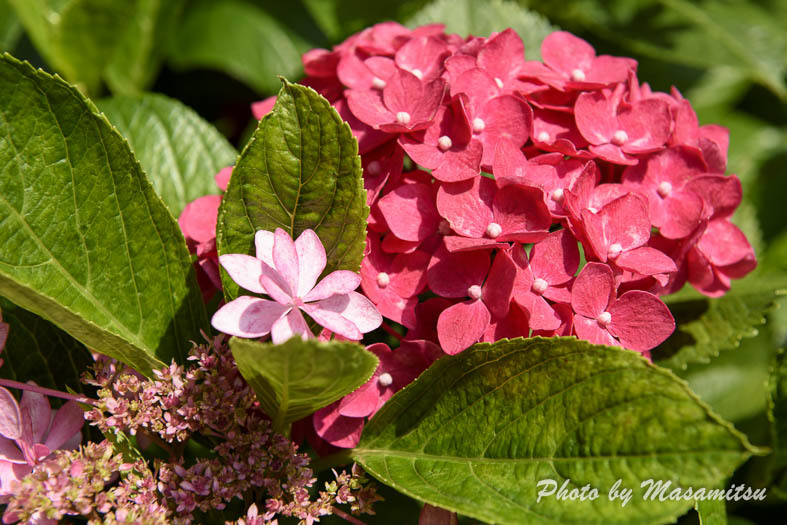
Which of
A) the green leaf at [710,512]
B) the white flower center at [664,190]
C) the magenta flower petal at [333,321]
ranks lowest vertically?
the green leaf at [710,512]

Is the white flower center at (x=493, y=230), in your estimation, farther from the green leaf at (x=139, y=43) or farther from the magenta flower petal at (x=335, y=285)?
the green leaf at (x=139, y=43)

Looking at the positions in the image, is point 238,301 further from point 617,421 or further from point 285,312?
point 617,421

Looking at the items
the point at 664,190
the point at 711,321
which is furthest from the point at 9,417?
the point at 711,321

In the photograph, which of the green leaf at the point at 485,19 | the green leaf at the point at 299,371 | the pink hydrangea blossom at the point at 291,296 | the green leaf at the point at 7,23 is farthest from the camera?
the green leaf at the point at 7,23

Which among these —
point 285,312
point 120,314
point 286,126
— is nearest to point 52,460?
point 120,314

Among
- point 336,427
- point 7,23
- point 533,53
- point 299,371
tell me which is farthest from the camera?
point 7,23

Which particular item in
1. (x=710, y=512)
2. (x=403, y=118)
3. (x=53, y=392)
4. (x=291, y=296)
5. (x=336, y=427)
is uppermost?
(x=403, y=118)

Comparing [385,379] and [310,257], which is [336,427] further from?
[310,257]

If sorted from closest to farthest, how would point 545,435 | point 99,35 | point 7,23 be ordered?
1. point 545,435
2. point 99,35
3. point 7,23

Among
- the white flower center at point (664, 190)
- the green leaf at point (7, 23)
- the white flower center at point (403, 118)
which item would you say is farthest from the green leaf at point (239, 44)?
the white flower center at point (664, 190)
